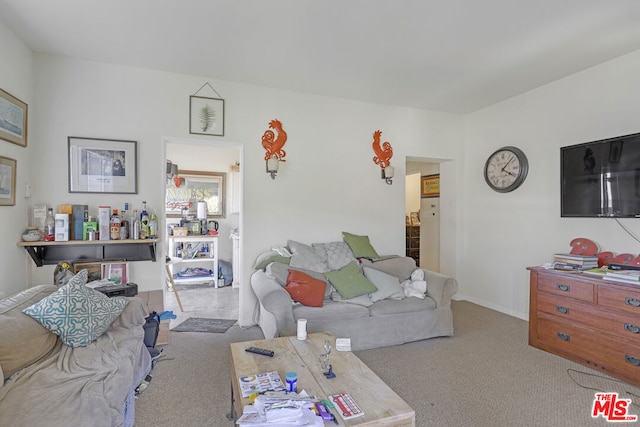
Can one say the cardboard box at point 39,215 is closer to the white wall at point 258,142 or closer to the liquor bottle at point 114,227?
the white wall at point 258,142

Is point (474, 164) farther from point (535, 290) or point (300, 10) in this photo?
point (300, 10)

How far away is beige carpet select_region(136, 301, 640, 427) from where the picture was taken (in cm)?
199

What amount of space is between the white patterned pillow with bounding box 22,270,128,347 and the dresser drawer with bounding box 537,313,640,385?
137 inches

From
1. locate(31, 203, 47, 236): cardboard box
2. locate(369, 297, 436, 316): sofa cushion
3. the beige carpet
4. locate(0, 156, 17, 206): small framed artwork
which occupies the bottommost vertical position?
the beige carpet

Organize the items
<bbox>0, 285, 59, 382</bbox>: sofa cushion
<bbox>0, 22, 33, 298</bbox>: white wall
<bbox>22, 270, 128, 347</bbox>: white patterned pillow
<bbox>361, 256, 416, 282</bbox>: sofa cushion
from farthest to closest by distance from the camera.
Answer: <bbox>361, 256, 416, 282</bbox>: sofa cushion
<bbox>0, 22, 33, 298</bbox>: white wall
<bbox>22, 270, 128, 347</bbox>: white patterned pillow
<bbox>0, 285, 59, 382</bbox>: sofa cushion

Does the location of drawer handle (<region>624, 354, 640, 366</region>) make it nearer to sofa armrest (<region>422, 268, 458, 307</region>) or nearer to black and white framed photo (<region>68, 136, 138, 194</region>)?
sofa armrest (<region>422, 268, 458, 307</region>)

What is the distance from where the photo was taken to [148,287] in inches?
127

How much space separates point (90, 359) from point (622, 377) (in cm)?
352

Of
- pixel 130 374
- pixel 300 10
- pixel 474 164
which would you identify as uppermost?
pixel 300 10

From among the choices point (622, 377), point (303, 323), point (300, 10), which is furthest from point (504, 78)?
point (303, 323)

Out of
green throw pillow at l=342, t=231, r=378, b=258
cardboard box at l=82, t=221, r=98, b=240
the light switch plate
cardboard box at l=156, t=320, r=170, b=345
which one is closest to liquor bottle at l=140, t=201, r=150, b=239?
cardboard box at l=82, t=221, r=98, b=240

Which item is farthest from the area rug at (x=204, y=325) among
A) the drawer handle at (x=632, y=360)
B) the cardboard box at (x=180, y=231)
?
the drawer handle at (x=632, y=360)

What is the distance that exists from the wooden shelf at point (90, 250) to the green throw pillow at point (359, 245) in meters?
2.02

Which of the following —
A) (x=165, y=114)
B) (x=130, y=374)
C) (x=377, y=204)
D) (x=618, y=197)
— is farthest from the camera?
(x=377, y=204)
